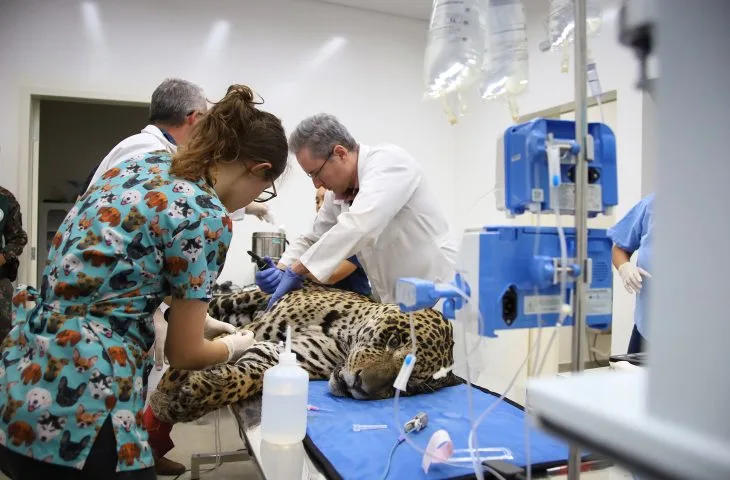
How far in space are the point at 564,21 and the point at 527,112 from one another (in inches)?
108

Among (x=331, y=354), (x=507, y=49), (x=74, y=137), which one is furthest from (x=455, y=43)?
(x=74, y=137)

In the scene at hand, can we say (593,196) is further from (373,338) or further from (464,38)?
(373,338)

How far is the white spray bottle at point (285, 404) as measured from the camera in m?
1.39

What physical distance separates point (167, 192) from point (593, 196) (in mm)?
868

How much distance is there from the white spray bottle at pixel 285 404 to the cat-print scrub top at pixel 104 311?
0.39 metres

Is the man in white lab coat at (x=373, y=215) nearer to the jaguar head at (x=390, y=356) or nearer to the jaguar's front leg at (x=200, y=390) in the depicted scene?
the jaguar head at (x=390, y=356)

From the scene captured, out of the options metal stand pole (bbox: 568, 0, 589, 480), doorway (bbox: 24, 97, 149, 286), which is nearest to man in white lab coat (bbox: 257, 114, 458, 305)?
metal stand pole (bbox: 568, 0, 589, 480)

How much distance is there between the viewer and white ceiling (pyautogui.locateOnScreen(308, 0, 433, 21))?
4285 mm

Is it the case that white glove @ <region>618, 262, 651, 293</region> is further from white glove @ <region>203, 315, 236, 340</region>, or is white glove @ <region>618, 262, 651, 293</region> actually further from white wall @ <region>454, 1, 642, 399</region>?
white glove @ <region>203, 315, 236, 340</region>

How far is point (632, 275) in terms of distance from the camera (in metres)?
2.37

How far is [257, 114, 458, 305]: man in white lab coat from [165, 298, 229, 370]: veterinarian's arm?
3.21 ft

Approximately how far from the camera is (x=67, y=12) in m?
3.65

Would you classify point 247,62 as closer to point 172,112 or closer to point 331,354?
point 172,112

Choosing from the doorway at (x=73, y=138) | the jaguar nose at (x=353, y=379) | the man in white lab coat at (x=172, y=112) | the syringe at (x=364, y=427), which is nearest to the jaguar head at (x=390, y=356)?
the jaguar nose at (x=353, y=379)
